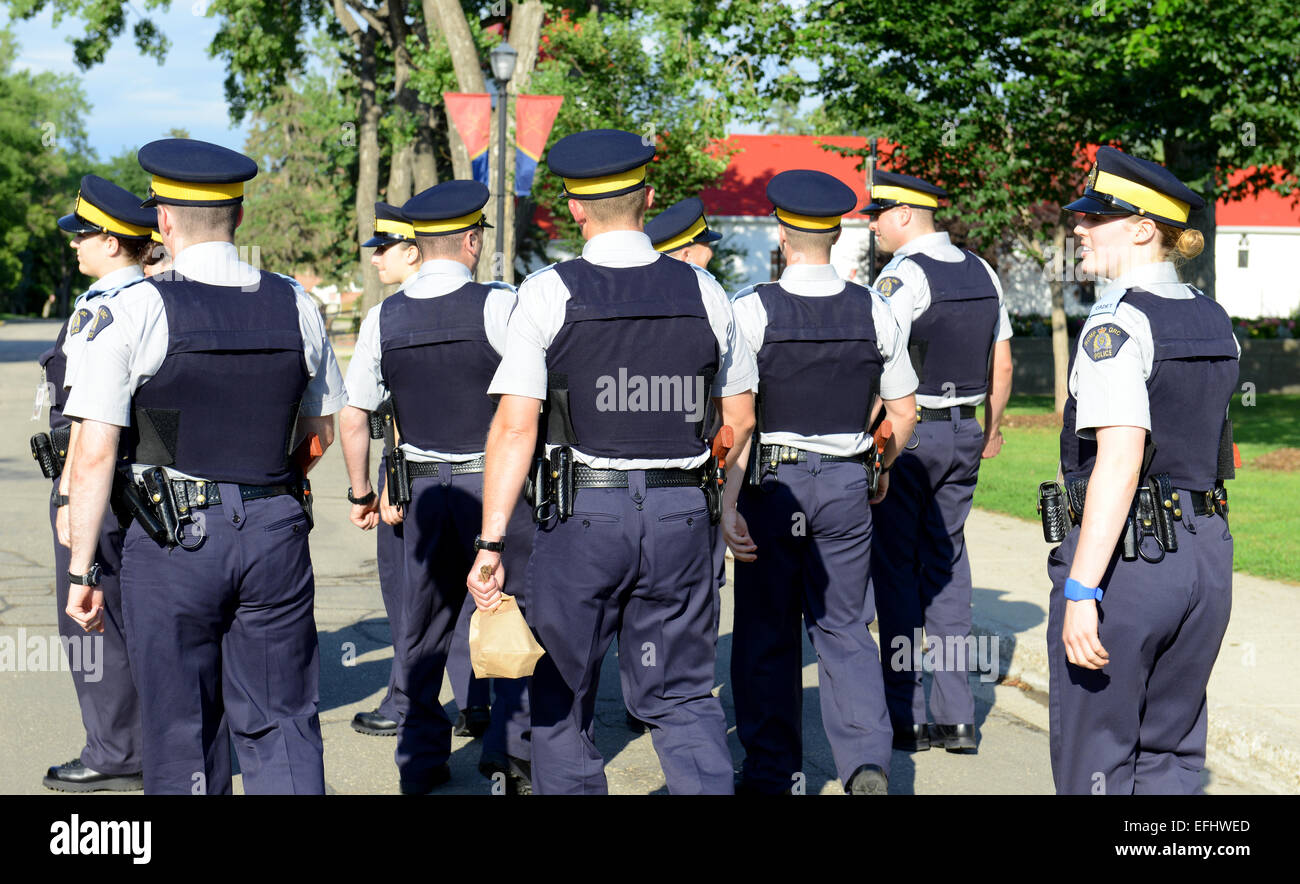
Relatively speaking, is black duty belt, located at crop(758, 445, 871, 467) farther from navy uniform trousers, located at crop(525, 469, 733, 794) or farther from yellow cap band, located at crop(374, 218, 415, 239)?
yellow cap band, located at crop(374, 218, 415, 239)

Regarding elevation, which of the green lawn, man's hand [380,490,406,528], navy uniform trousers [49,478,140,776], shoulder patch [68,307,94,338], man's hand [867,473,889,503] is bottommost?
the green lawn

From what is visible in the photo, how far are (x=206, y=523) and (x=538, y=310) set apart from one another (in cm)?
111

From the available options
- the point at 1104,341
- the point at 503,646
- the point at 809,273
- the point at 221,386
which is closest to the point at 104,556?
the point at 221,386

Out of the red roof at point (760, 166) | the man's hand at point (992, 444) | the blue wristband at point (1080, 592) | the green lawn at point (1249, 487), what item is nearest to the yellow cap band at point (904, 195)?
the man's hand at point (992, 444)

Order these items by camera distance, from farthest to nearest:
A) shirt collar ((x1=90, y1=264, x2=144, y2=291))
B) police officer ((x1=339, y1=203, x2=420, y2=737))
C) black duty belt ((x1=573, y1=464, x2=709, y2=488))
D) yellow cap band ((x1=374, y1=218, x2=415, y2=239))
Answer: yellow cap band ((x1=374, y1=218, x2=415, y2=239))
police officer ((x1=339, y1=203, x2=420, y2=737))
shirt collar ((x1=90, y1=264, x2=144, y2=291))
black duty belt ((x1=573, y1=464, x2=709, y2=488))

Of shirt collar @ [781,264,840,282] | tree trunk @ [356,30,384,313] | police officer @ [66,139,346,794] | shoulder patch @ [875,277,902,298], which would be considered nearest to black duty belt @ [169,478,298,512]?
police officer @ [66,139,346,794]

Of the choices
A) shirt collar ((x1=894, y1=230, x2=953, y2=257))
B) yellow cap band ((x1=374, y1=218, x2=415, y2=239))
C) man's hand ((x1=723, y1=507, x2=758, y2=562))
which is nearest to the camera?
man's hand ((x1=723, y1=507, x2=758, y2=562))

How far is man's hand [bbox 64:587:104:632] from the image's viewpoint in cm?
379

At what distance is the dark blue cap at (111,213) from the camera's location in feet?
15.3

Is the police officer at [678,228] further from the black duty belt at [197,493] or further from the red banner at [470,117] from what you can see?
the red banner at [470,117]

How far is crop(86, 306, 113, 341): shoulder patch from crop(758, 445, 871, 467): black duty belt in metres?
2.29

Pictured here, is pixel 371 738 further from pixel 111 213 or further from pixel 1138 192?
pixel 1138 192

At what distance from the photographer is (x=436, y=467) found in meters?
5.20

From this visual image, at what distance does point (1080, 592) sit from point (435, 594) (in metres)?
2.68
